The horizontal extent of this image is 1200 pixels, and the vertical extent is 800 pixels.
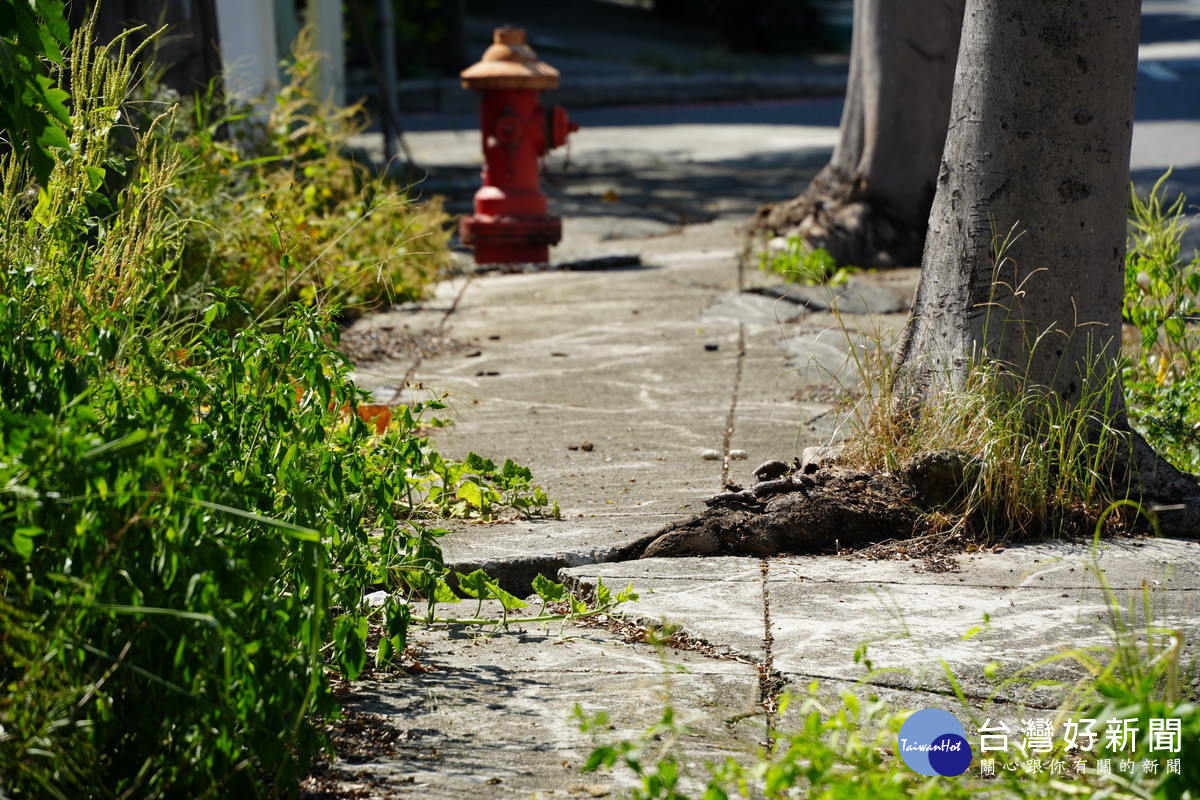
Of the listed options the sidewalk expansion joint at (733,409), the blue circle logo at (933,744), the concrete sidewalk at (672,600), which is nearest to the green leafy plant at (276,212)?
A: the concrete sidewalk at (672,600)

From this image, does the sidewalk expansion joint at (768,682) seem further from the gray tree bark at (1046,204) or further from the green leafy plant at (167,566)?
the gray tree bark at (1046,204)

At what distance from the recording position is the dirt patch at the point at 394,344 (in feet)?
18.1

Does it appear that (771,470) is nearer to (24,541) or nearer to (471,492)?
(471,492)

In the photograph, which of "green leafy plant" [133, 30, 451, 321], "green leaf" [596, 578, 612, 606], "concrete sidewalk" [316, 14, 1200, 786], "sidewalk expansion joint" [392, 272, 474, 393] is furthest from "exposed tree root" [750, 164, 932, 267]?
"green leaf" [596, 578, 612, 606]

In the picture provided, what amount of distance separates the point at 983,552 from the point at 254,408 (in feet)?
5.80

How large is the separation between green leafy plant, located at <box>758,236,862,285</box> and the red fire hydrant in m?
1.35

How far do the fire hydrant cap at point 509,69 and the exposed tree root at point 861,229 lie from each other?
1692 mm

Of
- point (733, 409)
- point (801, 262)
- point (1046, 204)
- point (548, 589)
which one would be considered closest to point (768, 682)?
point (548, 589)

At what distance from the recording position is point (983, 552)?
3.21 meters

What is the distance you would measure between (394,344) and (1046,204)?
3092 millimetres

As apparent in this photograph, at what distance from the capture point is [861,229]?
24.4ft

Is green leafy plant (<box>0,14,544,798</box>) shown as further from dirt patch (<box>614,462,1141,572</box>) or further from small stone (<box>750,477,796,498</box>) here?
small stone (<box>750,477,796,498</box>)

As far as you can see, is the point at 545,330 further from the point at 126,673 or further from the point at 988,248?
the point at 126,673

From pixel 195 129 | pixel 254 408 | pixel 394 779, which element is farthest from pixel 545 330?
pixel 394 779
